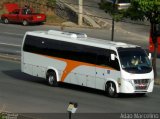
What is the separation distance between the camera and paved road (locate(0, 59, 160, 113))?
24.7m

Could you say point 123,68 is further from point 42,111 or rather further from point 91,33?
point 91,33

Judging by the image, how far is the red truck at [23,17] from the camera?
2467 inches

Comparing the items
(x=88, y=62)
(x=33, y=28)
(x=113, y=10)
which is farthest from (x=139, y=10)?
(x=33, y=28)

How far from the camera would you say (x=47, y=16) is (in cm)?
6681

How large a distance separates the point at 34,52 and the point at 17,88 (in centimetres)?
314

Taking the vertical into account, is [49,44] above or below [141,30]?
above

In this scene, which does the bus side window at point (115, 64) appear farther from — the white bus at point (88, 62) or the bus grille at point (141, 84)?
the bus grille at point (141, 84)

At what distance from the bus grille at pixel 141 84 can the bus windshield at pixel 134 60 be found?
1.28 feet

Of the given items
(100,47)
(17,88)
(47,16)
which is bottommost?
(47,16)

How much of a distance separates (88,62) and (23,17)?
3425cm

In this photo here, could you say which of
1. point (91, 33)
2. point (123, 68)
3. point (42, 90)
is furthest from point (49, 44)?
point (91, 33)

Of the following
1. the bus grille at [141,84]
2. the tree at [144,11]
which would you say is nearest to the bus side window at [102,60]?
the bus grille at [141,84]

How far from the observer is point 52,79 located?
31.4 meters

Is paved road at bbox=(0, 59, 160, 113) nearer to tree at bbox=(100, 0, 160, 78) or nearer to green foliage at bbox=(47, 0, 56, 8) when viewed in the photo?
tree at bbox=(100, 0, 160, 78)
